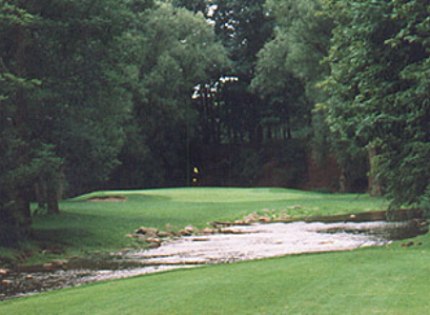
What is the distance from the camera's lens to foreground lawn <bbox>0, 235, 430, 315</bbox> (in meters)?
9.50

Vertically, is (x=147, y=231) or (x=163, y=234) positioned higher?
(x=147, y=231)

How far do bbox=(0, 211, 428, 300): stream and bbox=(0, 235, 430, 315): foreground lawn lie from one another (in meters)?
3.77

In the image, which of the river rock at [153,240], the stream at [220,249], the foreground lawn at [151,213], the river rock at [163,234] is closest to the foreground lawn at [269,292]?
the stream at [220,249]

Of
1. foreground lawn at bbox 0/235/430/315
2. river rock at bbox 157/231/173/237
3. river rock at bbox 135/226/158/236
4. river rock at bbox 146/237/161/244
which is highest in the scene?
foreground lawn at bbox 0/235/430/315

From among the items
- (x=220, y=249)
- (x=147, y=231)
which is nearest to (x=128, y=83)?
(x=147, y=231)

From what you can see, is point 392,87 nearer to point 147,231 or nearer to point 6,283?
point 6,283

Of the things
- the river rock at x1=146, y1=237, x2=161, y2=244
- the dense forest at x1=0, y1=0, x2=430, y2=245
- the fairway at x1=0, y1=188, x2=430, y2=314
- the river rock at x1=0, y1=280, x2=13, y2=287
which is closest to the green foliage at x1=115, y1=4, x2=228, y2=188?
the dense forest at x1=0, y1=0, x2=430, y2=245

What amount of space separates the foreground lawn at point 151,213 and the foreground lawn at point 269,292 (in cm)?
840

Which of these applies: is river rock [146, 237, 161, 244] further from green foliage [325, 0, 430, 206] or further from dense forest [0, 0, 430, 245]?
green foliage [325, 0, 430, 206]

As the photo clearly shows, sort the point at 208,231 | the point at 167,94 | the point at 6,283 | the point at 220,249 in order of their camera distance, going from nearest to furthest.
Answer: the point at 6,283, the point at 220,249, the point at 208,231, the point at 167,94

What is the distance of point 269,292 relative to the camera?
10.6 m

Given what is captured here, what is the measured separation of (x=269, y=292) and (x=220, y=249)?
11623 millimetres

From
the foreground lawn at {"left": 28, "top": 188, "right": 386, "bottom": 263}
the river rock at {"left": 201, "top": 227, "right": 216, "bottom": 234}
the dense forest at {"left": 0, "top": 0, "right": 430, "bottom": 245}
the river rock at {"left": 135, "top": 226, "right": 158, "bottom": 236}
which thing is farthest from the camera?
the river rock at {"left": 201, "top": 227, "right": 216, "bottom": 234}

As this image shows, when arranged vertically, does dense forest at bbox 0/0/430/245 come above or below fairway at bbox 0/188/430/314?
above
